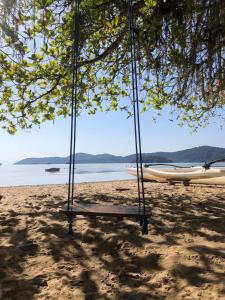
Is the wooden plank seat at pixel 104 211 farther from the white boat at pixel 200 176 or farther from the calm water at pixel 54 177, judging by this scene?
the calm water at pixel 54 177

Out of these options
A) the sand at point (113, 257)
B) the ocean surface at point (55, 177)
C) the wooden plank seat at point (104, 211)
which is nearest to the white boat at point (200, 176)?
the sand at point (113, 257)

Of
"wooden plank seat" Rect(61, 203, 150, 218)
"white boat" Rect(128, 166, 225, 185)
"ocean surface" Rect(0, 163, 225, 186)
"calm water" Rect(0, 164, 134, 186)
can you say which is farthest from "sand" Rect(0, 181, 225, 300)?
"calm water" Rect(0, 164, 134, 186)

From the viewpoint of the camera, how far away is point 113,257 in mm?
4512

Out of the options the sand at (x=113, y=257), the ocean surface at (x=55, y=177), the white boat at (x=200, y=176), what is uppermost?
the white boat at (x=200, y=176)

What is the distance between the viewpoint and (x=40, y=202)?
8.85m

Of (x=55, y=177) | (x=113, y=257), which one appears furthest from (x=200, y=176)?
(x=55, y=177)

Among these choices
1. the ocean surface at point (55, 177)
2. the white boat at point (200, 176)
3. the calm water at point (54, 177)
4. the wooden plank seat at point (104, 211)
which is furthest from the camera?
the calm water at point (54, 177)

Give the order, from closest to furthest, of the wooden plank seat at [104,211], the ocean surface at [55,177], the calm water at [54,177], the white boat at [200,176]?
the wooden plank seat at [104,211], the white boat at [200,176], the ocean surface at [55,177], the calm water at [54,177]

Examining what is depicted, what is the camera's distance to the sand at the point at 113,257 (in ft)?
11.7

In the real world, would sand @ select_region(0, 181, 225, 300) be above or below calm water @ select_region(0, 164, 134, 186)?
below

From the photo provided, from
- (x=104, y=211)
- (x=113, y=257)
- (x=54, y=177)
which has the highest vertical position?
(x=104, y=211)

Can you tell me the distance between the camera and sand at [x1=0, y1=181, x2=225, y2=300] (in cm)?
357

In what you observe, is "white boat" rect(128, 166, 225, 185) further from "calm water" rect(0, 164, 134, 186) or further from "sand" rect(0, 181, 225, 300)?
"calm water" rect(0, 164, 134, 186)

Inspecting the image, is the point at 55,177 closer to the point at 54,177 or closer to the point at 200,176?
the point at 54,177
